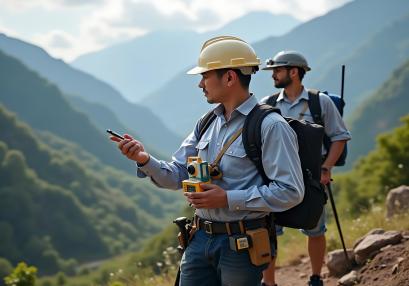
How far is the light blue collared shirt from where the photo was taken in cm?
316

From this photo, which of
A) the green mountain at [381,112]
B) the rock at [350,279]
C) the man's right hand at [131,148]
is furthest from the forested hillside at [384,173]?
the green mountain at [381,112]

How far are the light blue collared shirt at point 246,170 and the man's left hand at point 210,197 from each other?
45mm

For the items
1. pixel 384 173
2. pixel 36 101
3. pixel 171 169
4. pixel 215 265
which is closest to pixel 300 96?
pixel 171 169

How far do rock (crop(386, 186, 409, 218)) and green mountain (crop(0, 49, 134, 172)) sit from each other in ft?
604

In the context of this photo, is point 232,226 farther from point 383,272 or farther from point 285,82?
point 383,272

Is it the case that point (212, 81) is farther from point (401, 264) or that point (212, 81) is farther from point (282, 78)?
point (401, 264)

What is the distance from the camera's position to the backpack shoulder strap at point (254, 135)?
3.24 m

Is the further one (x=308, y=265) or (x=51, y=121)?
(x=51, y=121)

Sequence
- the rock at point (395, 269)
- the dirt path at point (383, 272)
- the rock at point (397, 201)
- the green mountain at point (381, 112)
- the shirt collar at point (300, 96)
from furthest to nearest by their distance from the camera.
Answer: the green mountain at point (381, 112), the rock at point (397, 201), the shirt collar at point (300, 96), the rock at point (395, 269), the dirt path at point (383, 272)

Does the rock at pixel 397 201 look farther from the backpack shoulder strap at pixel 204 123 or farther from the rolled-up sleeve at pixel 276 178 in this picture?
the rolled-up sleeve at pixel 276 178

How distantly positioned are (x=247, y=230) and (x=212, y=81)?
959mm

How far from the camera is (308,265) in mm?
7121

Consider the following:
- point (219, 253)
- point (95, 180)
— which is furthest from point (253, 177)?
point (95, 180)

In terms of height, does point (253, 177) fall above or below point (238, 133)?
below
